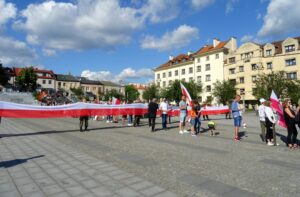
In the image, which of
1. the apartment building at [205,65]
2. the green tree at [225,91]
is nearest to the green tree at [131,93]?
the apartment building at [205,65]

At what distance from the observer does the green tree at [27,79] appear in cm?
9625

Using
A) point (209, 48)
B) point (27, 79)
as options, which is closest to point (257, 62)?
point (209, 48)

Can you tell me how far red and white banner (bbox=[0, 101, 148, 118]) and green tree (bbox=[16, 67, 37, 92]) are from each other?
88.4 m

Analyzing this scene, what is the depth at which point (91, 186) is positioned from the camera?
5180mm

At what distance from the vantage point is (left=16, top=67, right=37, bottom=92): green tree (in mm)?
96250

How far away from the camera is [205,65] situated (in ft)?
246

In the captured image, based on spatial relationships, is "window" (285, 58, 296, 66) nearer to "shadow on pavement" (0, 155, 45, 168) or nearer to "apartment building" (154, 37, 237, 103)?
"apartment building" (154, 37, 237, 103)

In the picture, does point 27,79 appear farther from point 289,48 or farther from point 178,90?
point 289,48

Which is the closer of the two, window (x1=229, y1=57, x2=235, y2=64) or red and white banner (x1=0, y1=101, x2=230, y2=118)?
red and white banner (x1=0, y1=101, x2=230, y2=118)

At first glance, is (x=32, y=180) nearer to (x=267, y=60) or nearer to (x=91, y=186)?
(x=91, y=186)

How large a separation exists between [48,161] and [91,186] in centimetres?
275

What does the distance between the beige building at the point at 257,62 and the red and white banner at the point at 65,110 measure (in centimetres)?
4191

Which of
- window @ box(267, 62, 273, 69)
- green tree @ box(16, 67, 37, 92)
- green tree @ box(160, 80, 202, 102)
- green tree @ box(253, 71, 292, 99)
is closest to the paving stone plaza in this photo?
green tree @ box(253, 71, 292, 99)

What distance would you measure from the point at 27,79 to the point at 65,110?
90.8 meters
